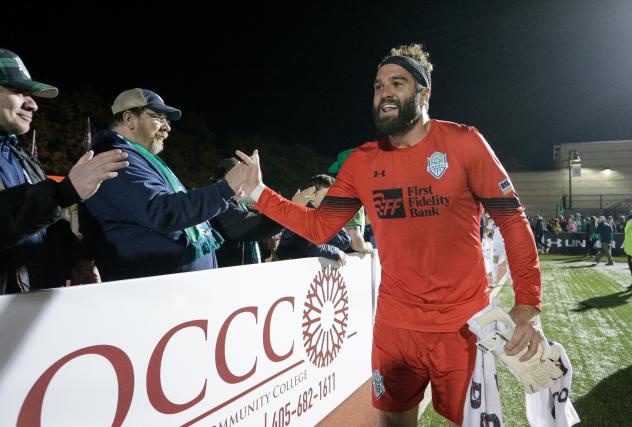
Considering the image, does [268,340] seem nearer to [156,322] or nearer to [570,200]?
[156,322]

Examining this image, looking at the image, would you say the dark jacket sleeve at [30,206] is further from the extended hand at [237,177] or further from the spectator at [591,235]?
the spectator at [591,235]

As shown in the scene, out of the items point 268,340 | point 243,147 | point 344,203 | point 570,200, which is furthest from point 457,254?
point 570,200

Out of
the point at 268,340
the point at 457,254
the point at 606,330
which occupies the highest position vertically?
the point at 457,254

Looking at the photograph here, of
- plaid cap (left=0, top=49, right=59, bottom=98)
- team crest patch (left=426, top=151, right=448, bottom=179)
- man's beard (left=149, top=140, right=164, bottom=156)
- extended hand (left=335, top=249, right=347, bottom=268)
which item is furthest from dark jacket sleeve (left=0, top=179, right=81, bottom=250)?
extended hand (left=335, top=249, right=347, bottom=268)

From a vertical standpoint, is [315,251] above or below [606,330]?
above

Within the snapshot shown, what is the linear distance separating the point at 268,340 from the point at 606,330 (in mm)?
6047

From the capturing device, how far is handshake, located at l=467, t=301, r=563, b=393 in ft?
6.86

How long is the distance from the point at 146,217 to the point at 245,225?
3.91 feet

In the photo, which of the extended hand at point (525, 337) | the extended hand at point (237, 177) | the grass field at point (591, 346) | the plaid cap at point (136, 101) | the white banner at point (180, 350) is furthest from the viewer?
the grass field at point (591, 346)

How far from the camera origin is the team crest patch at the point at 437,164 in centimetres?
237

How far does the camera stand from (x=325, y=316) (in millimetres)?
3834

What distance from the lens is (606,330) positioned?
6.88 metres

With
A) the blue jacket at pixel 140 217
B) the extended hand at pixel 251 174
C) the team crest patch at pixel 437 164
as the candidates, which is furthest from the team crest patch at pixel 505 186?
the blue jacket at pixel 140 217

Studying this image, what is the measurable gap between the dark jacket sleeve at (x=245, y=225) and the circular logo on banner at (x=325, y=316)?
53cm
